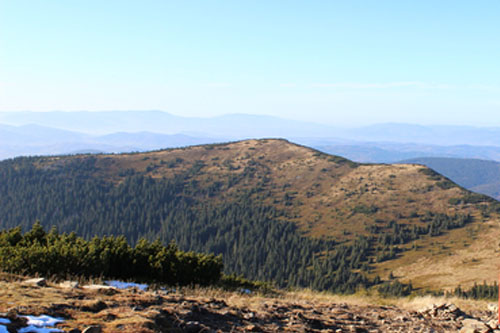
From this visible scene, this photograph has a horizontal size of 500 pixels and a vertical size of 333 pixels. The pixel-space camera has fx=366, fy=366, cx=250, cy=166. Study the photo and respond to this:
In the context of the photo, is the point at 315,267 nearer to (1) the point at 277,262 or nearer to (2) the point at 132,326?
(1) the point at 277,262

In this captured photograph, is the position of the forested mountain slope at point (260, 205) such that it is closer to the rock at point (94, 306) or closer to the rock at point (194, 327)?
the rock at point (194, 327)

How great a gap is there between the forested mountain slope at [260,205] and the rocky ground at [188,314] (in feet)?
153

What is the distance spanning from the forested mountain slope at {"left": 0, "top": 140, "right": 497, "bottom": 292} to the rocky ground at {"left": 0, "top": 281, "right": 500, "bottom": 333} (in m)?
46.8

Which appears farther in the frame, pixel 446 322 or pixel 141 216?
pixel 141 216

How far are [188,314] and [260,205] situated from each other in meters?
111

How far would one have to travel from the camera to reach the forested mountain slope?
83125 millimetres

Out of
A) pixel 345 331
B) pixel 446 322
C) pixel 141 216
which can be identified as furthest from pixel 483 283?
pixel 141 216

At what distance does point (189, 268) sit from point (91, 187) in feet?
440

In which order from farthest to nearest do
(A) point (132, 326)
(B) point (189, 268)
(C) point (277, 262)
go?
(C) point (277, 262) → (B) point (189, 268) → (A) point (132, 326)

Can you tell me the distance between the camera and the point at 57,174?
485ft

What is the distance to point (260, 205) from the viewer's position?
390 ft

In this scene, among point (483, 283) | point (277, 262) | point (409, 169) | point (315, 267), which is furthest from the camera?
point (409, 169)

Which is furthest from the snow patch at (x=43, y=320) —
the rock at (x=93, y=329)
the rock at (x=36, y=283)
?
the rock at (x=36, y=283)

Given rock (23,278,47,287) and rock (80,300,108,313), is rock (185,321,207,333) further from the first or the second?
rock (23,278,47,287)
